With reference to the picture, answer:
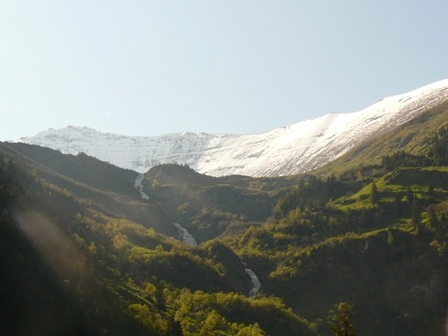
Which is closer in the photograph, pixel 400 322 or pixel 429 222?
pixel 400 322

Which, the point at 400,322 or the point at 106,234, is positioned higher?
the point at 106,234

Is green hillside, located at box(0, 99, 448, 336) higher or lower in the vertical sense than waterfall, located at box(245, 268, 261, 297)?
higher

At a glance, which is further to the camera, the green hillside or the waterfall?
the waterfall

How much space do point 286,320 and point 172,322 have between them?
4318cm

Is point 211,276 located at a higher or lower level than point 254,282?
higher

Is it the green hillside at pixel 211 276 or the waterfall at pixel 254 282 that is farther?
the waterfall at pixel 254 282

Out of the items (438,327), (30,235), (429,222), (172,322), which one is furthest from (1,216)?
(429,222)

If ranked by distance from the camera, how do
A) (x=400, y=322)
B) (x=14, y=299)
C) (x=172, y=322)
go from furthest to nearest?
(x=400, y=322), (x=172, y=322), (x=14, y=299)

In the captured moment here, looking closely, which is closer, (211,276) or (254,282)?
(211,276)

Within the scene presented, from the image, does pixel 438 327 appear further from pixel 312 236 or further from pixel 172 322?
pixel 172 322

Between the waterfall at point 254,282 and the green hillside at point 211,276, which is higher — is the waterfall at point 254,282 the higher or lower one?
the lower one

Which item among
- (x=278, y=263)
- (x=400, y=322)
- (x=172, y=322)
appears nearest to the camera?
(x=172, y=322)

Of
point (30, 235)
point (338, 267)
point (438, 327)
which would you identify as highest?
point (30, 235)

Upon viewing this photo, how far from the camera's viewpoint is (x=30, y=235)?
10906 centimetres
